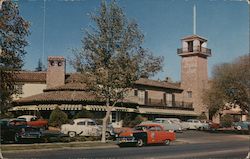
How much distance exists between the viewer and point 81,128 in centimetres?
2028

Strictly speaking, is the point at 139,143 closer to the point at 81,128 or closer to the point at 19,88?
the point at 81,128

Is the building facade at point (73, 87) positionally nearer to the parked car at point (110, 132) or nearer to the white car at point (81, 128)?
the white car at point (81, 128)

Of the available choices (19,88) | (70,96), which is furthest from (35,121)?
(70,96)

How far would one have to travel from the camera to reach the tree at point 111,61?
62.4 ft

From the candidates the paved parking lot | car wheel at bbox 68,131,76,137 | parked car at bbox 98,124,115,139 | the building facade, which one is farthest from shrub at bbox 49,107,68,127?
the paved parking lot

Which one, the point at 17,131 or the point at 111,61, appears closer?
the point at 17,131

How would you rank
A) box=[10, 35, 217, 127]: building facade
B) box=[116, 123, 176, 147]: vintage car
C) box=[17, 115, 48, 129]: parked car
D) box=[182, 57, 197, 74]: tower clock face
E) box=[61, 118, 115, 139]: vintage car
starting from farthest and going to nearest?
1. box=[61, 118, 115, 139]: vintage car
2. box=[116, 123, 176, 147]: vintage car
3. box=[17, 115, 48, 129]: parked car
4. box=[182, 57, 197, 74]: tower clock face
5. box=[10, 35, 217, 127]: building facade

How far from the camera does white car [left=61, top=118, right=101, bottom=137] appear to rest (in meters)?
19.0

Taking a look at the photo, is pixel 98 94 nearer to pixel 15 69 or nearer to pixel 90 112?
pixel 90 112

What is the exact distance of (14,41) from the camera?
1399 cm

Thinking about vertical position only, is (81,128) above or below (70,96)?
below

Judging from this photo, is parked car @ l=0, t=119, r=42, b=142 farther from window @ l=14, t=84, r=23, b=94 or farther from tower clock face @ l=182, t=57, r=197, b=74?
tower clock face @ l=182, t=57, r=197, b=74

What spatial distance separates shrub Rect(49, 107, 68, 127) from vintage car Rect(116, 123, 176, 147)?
3.20 meters

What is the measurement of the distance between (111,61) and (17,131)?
23.4 ft
